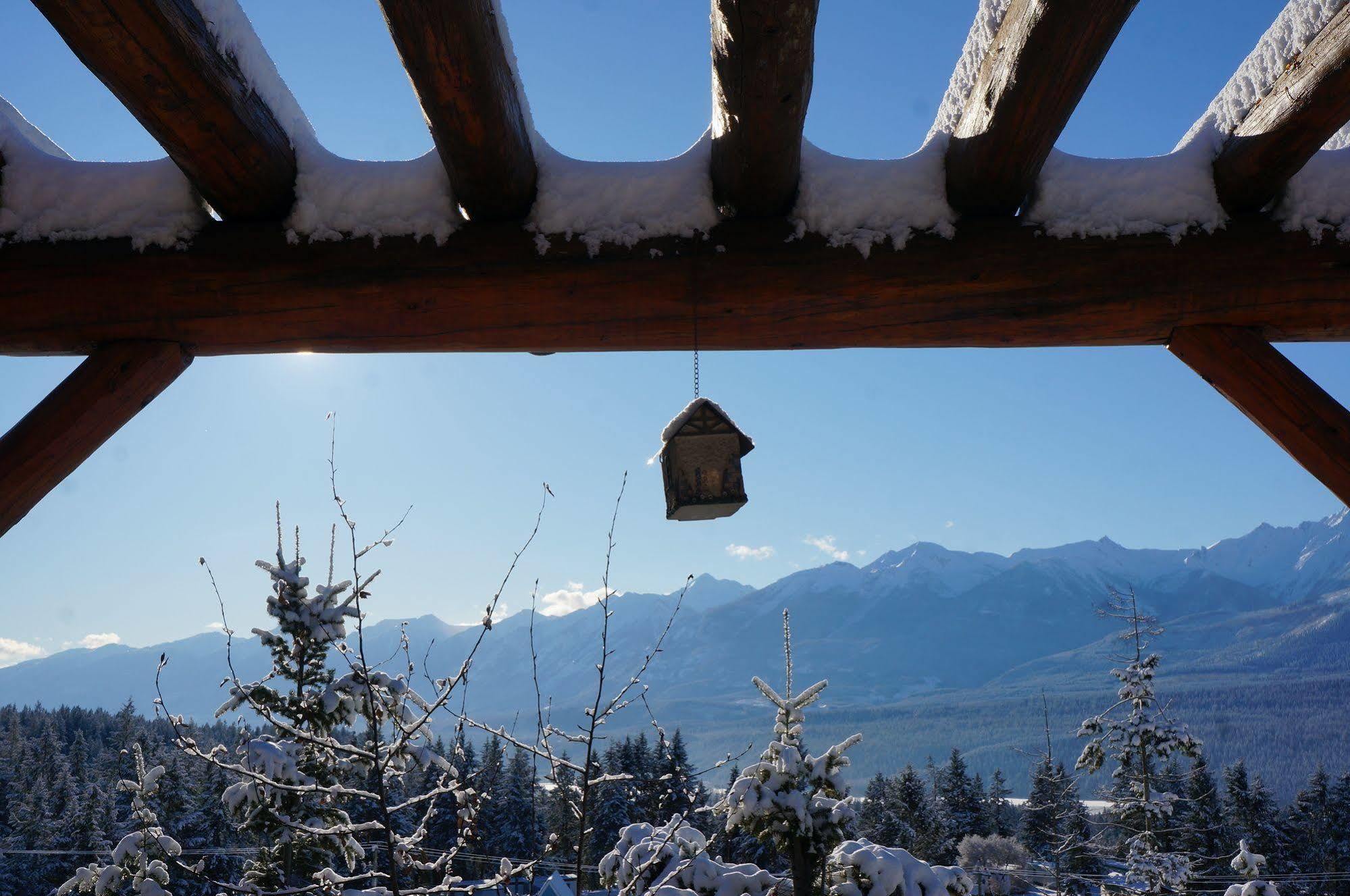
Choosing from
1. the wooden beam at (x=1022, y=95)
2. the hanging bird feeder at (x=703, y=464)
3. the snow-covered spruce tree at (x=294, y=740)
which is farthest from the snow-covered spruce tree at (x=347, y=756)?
the wooden beam at (x=1022, y=95)

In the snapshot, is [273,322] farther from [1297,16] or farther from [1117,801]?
[1117,801]

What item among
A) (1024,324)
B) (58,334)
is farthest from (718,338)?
(58,334)

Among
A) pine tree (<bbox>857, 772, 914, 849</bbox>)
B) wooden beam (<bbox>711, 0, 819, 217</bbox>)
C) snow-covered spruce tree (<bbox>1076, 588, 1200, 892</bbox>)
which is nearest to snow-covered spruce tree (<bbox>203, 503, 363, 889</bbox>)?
wooden beam (<bbox>711, 0, 819, 217</bbox>)

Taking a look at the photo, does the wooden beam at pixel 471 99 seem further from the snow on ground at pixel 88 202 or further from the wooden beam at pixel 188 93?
the snow on ground at pixel 88 202

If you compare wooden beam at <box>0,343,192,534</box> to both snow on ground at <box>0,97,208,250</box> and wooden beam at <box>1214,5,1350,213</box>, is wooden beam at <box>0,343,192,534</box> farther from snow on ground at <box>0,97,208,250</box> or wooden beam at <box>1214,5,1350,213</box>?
wooden beam at <box>1214,5,1350,213</box>

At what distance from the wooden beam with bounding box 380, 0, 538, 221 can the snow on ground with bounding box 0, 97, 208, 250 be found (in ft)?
2.62

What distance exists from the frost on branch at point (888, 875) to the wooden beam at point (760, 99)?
4.36 metres

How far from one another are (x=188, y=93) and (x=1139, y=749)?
16.5 meters

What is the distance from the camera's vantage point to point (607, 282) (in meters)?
2.26

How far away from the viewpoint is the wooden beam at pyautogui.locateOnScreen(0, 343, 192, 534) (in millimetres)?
1997

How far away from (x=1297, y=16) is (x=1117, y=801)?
53.4 feet

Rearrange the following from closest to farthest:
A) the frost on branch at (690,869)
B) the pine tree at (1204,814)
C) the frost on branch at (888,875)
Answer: the frost on branch at (690,869) < the frost on branch at (888,875) < the pine tree at (1204,814)

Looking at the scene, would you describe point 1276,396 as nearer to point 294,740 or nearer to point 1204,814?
Result: point 294,740

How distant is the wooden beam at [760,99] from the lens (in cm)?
153
